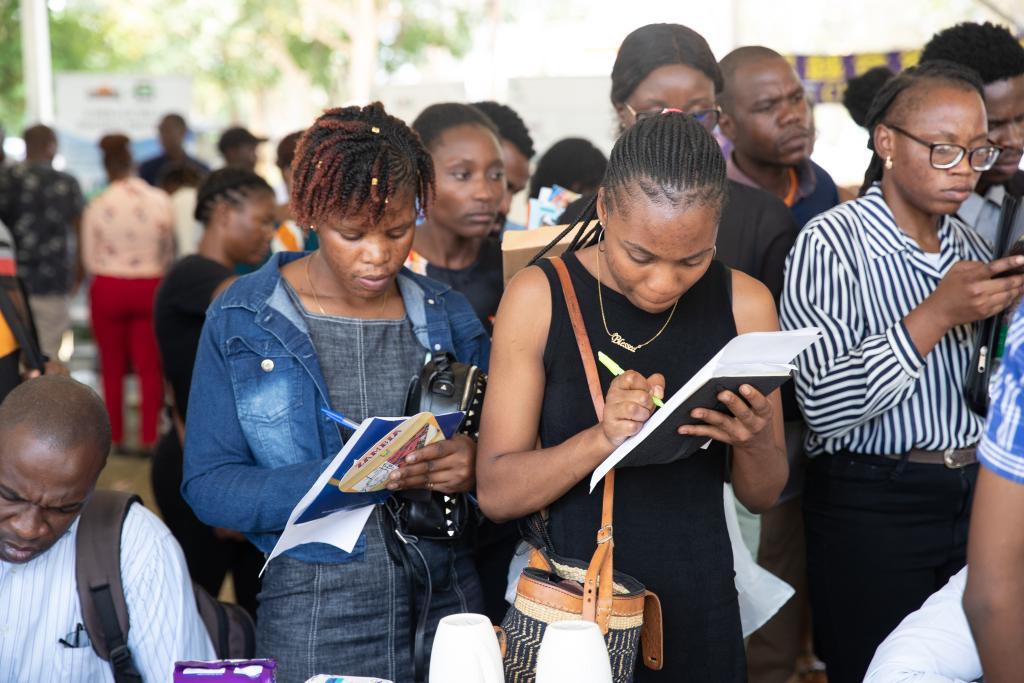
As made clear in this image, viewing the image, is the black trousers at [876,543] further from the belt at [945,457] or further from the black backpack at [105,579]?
the black backpack at [105,579]

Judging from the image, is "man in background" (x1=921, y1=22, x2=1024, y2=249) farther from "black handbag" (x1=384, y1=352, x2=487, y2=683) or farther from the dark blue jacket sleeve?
the dark blue jacket sleeve

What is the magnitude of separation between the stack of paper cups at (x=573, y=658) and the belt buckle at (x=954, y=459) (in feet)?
4.92

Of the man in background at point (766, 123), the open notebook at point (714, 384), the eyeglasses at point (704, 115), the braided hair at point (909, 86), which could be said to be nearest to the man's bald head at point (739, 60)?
the man in background at point (766, 123)

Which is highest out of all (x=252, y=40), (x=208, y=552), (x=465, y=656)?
(x=252, y=40)

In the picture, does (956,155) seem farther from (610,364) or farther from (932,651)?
(932,651)

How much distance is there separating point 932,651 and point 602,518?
58cm

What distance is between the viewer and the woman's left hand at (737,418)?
5.96ft

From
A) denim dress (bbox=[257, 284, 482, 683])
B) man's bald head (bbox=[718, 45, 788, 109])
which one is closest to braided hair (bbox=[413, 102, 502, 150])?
man's bald head (bbox=[718, 45, 788, 109])

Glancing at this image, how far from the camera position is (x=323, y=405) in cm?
229

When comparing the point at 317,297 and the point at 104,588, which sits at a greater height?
the point at 317,297

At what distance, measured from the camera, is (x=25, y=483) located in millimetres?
2191

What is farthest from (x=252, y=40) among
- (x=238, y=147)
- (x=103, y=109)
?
(x=238, y=147)

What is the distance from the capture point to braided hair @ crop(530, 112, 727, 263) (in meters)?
1.91

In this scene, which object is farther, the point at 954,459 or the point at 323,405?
the point at 954,459
